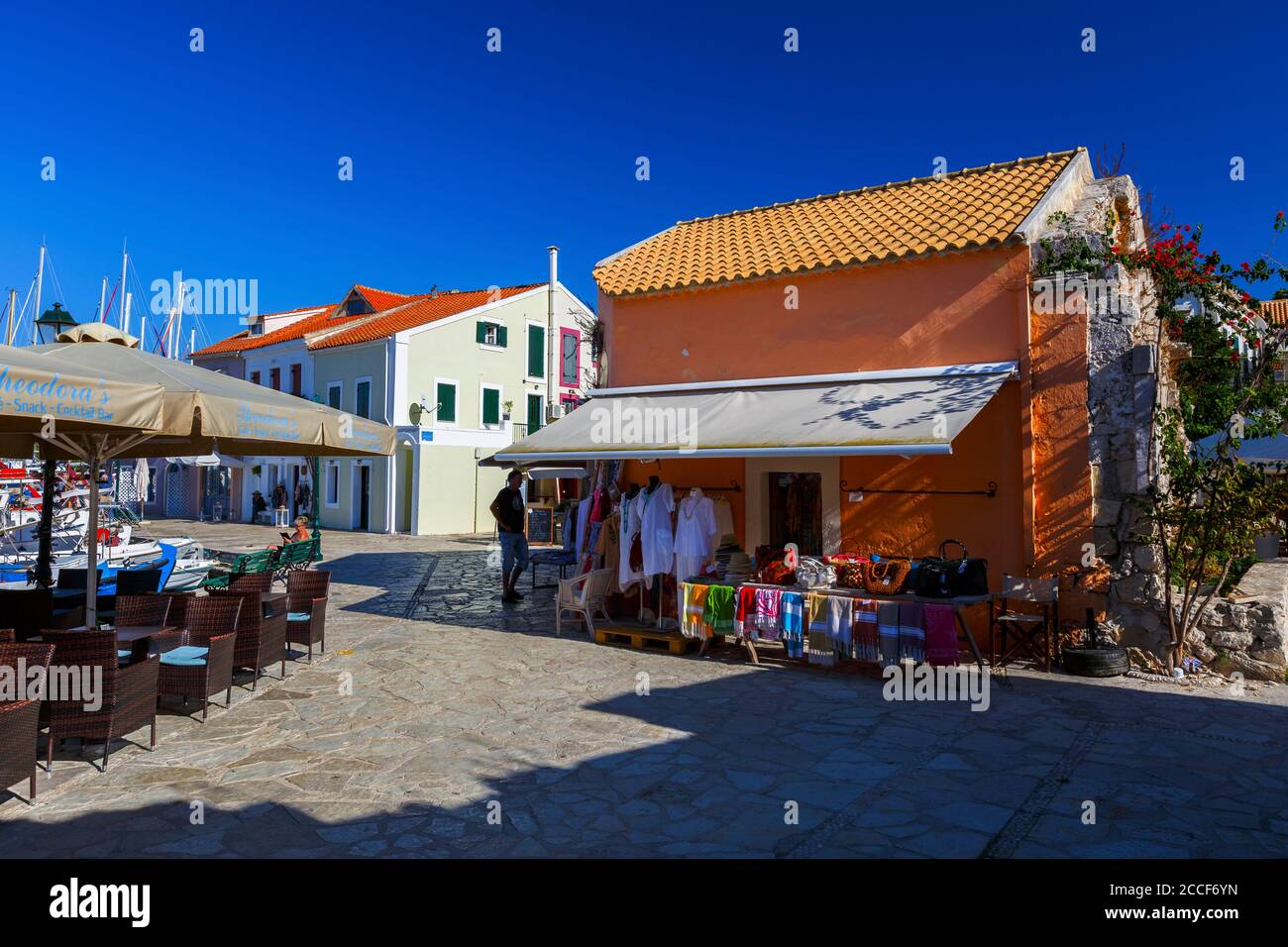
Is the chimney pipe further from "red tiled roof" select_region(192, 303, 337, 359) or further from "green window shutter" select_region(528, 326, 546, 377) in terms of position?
"red tiled roof" select_region(192, 303, 337, 359)

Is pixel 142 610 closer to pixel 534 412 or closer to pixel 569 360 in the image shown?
pixel 534 412

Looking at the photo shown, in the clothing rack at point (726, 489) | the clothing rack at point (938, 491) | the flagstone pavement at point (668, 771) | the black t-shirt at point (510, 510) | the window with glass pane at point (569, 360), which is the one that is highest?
the window with glass pane at point (569, 360)

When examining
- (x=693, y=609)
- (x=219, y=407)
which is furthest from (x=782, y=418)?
(x=219, y=407)

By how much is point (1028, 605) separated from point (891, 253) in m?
4.23

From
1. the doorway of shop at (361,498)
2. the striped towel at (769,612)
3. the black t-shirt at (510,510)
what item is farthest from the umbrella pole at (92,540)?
the doorway of shop at (361,498)

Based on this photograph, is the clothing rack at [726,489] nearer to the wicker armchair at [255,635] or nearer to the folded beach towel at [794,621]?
the folded beach towel at [794,621]

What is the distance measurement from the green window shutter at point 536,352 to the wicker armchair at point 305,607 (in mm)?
23510

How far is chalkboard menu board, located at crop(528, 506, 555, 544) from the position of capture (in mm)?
23016

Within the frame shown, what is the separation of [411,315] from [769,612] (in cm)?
2506

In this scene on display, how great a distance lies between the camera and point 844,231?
1104 cm

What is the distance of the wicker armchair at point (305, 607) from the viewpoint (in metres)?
8.21

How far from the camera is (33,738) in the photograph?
4449mm
